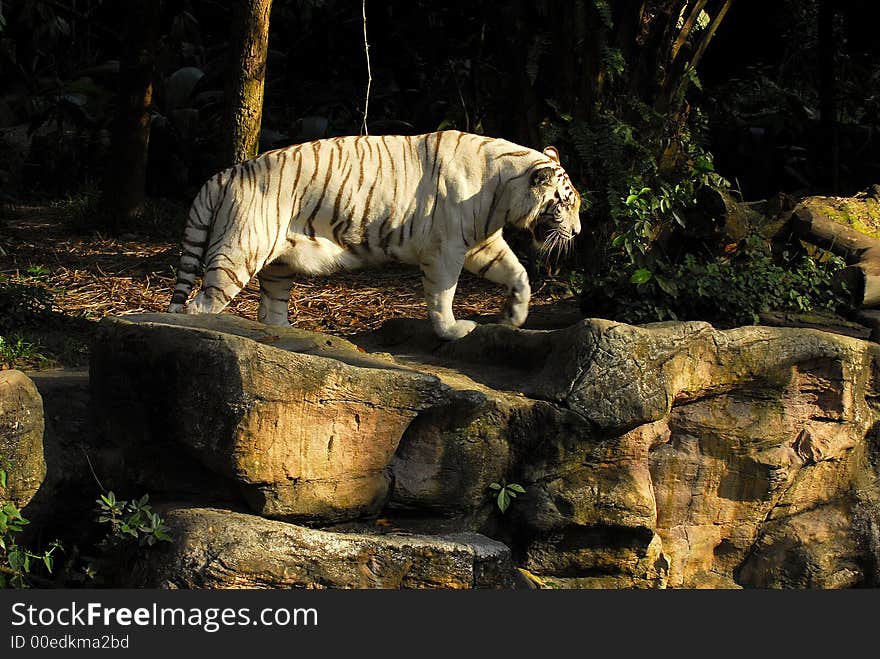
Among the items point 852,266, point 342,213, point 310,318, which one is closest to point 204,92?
point 310,318

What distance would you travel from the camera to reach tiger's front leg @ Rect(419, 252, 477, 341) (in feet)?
19.4

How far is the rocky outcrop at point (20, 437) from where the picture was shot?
440cm

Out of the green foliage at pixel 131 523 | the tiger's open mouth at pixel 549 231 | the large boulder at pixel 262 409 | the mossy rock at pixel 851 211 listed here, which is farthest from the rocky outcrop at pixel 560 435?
the mossy rock at pixel 851 211

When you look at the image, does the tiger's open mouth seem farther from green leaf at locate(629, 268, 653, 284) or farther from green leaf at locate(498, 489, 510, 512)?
green leaf at locate(498, 489, 510, 512)

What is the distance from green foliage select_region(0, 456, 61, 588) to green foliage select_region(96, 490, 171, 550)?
0.89 ft

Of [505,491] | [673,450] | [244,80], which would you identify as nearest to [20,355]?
[244,80]

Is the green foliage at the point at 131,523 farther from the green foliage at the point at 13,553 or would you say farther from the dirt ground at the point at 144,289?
the dirt ground at the point at 144,289

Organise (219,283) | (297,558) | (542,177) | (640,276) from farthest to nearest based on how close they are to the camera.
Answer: (640,276), (542,177), (219,283), (297,558)

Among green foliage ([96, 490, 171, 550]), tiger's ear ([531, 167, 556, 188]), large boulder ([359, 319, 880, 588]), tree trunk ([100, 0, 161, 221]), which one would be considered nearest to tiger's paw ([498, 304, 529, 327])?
large boulder ([359, 319, 880, 588])

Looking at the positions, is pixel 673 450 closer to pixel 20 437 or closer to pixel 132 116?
pixel 20 437

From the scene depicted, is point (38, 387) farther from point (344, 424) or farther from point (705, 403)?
point (705, 403)

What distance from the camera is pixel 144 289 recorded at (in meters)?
7.86

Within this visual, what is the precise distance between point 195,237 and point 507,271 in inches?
68.5

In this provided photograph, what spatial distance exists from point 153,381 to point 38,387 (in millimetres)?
695
